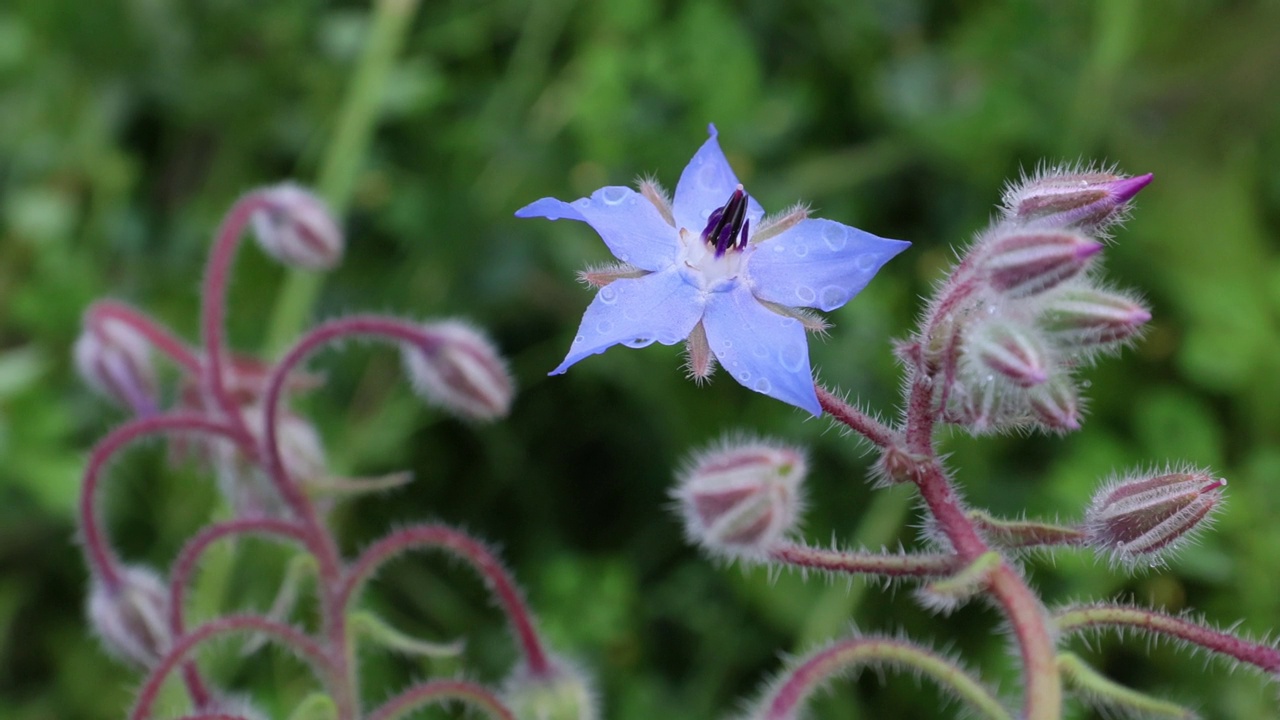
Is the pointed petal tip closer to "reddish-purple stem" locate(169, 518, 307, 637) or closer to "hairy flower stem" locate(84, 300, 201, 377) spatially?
"reddish-purple stem" locate(169, 518, 307, 637)

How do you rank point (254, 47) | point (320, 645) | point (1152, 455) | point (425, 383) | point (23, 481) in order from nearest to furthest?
point (320, 645)
point (425, 383)
point (1152, 455)
point (23, 481)
point (254, 47)

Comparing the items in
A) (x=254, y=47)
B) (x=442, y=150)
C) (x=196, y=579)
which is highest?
(x=254, y=47)

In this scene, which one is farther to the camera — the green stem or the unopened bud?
the green stem

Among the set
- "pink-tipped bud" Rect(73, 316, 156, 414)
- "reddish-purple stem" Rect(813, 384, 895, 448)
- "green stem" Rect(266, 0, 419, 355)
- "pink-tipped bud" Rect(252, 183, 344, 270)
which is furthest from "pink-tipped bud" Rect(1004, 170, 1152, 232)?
"green stem" Rect(266, 0, 419, 355)

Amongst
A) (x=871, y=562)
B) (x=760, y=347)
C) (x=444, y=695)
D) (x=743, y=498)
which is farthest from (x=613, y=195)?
(x=444, y=695)

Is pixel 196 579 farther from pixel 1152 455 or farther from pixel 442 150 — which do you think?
pixel 1152 455

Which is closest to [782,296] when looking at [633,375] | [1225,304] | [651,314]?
[651,314]
